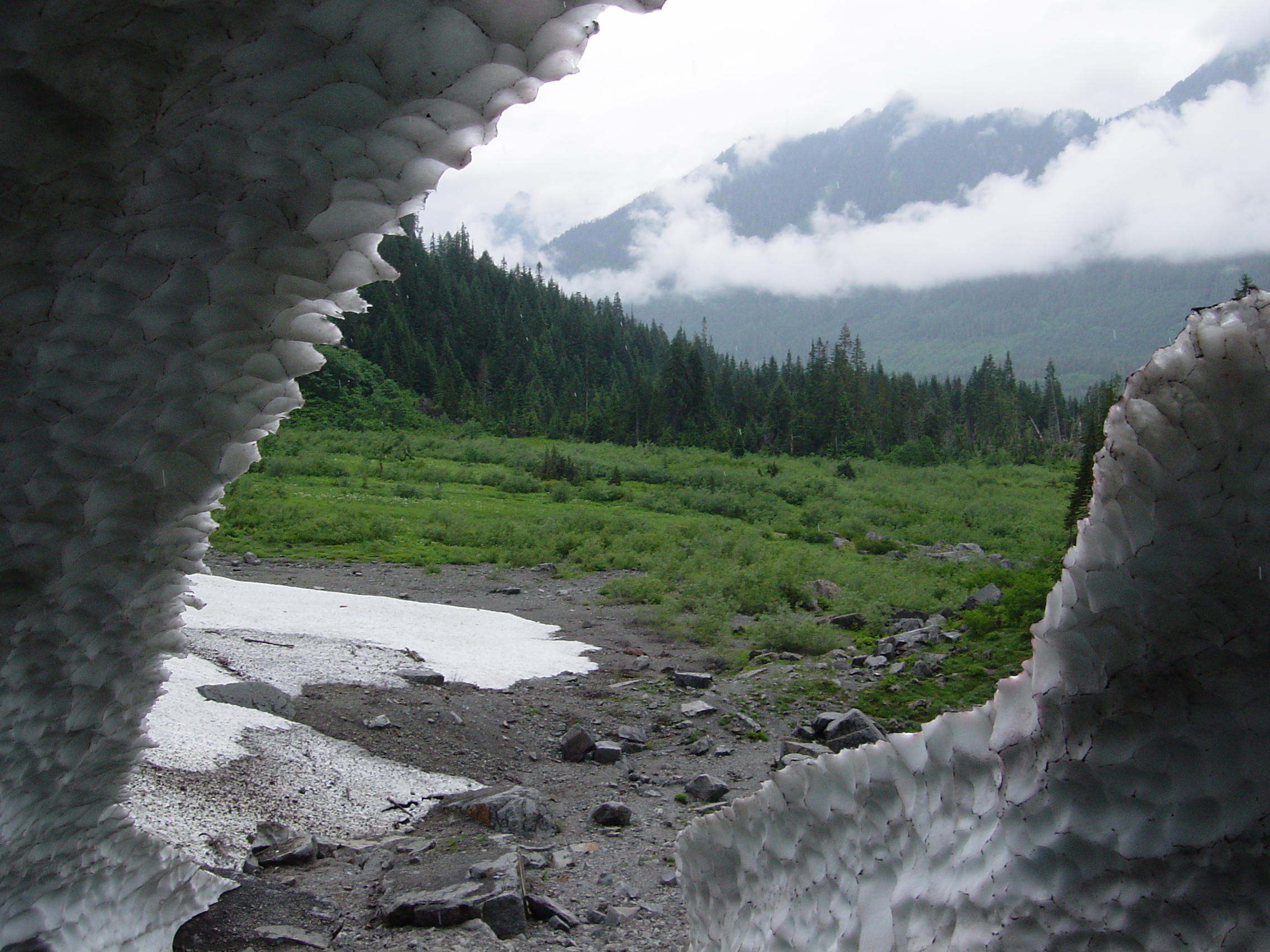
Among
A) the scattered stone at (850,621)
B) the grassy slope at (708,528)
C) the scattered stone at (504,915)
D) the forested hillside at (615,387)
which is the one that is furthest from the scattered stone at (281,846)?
the forested hillside at (615,387)

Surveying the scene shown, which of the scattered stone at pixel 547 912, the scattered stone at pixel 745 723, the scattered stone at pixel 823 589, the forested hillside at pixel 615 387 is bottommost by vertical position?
the scattered stone at pixel 745 723

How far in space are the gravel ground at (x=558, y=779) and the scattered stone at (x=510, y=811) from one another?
0.07 metres

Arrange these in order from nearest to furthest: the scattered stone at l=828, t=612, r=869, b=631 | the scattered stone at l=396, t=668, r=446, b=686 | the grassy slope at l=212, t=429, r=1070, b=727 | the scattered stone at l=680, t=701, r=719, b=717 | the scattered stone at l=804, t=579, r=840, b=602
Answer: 1. the scattered stone at l=680, t=701, r=719, b=717
2. the scattered stone at l=396, t=668, r=446, b=686
3. the grassy slope at l=212, t=429, r=1070, b=727
4. the scattered stone at l=828, t=612, r=869, b=631
5. the scattered stone at l=804, t=579, r=840, b=602

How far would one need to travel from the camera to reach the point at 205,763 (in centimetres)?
525

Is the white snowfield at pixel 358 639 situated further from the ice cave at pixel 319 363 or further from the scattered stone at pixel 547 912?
the ice cave at pixel 319 363

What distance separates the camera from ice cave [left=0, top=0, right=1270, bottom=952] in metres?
1.01

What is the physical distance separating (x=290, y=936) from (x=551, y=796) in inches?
115

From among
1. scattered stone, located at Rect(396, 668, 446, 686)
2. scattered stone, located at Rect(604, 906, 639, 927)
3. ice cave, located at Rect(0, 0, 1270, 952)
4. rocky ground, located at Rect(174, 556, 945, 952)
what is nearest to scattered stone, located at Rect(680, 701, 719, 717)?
rocky ground, located at Rect(174, 556, 945, 952)

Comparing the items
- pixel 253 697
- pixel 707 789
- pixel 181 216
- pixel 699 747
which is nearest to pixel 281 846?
pixel 253 697

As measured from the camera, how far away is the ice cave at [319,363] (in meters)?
Result: 1.01

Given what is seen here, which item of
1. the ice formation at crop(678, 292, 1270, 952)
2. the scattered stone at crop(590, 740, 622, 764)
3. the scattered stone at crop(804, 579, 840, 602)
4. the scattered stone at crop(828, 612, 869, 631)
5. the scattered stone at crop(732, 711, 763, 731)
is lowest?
the scattered stone at crop(590, 740, 622, 764)

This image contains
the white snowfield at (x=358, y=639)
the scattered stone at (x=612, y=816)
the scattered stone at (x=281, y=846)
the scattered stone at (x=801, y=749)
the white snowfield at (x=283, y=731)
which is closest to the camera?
the scattered stone at (x=281, y=846)

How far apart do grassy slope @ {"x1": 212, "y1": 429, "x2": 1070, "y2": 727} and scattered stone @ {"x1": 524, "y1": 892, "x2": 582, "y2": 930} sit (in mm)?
4567

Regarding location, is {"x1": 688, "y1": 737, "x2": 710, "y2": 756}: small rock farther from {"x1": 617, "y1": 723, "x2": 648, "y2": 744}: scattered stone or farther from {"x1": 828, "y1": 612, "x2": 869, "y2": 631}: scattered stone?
{"x1": 828, "y1": 612, "x2": 869, "y2": 631}: scattered stone
